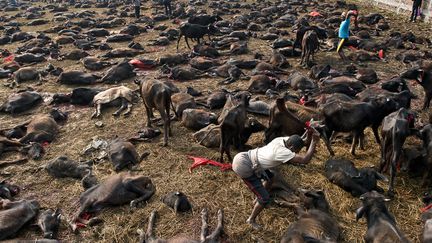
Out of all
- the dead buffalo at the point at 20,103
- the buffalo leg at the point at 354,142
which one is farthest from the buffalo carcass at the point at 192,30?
the buffalo leg at the point at 354,142

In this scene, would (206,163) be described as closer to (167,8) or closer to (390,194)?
(390,194)

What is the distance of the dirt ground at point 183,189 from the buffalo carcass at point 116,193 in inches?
5.7

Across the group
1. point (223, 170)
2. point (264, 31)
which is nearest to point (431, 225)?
point (223, 170)

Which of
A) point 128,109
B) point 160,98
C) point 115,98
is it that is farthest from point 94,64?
point 160,98

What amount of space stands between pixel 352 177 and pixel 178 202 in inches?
130

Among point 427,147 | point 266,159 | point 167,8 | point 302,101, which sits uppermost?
point 266,159

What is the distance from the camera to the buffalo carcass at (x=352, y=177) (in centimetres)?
671

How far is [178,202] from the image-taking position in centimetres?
655

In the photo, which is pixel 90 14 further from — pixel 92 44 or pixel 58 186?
pixel 58 186

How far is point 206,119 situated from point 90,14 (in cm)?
2408

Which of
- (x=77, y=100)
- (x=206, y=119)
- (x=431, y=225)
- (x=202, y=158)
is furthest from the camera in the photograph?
(x=77, y=100)

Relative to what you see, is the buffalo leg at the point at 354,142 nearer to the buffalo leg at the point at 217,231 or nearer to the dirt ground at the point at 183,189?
the dirt ground at the point at 183,189

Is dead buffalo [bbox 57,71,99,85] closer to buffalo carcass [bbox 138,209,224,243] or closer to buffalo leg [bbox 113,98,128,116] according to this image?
buffalo leg [bbox 113,98,128,116]

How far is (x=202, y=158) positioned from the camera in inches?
325
